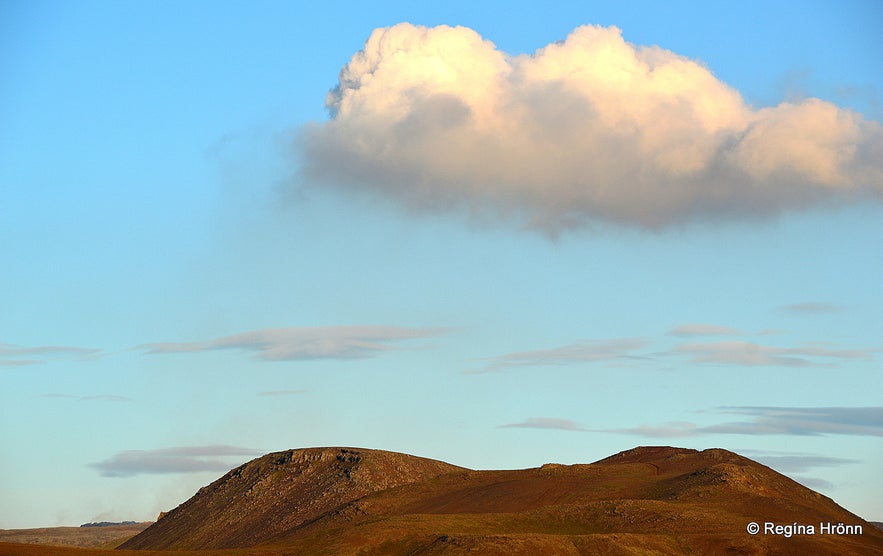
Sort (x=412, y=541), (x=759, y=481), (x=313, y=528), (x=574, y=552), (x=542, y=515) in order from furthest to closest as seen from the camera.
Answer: (x=313, y=528) → (x=759, y=481) → (x=542, y=515) → (x=412, y=541) → (x=574, y=552)

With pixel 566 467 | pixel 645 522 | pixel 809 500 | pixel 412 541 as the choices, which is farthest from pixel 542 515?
pixel 809 500

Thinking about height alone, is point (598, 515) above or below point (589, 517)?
above

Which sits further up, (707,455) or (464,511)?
(707,455)

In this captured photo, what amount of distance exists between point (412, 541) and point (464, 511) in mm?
38507

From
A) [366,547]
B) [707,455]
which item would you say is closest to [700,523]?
[366,547]

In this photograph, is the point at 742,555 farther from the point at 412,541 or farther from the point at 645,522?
the point at 412,541

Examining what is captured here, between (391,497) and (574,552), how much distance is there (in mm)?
75103

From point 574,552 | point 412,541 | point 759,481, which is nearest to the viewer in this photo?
point 574,552

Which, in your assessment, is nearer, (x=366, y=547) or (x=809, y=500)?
(x=366, y=547)

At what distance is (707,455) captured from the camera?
196 meters

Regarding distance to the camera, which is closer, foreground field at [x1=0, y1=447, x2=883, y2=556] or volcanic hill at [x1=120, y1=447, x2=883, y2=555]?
foreground field at [x1=0, y1=447, x2=883, y2=556]

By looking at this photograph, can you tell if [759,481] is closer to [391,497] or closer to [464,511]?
[464,511]

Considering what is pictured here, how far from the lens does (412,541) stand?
13262 cm

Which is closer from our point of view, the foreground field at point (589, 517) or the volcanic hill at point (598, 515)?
the foreground field at point (589, 517)
